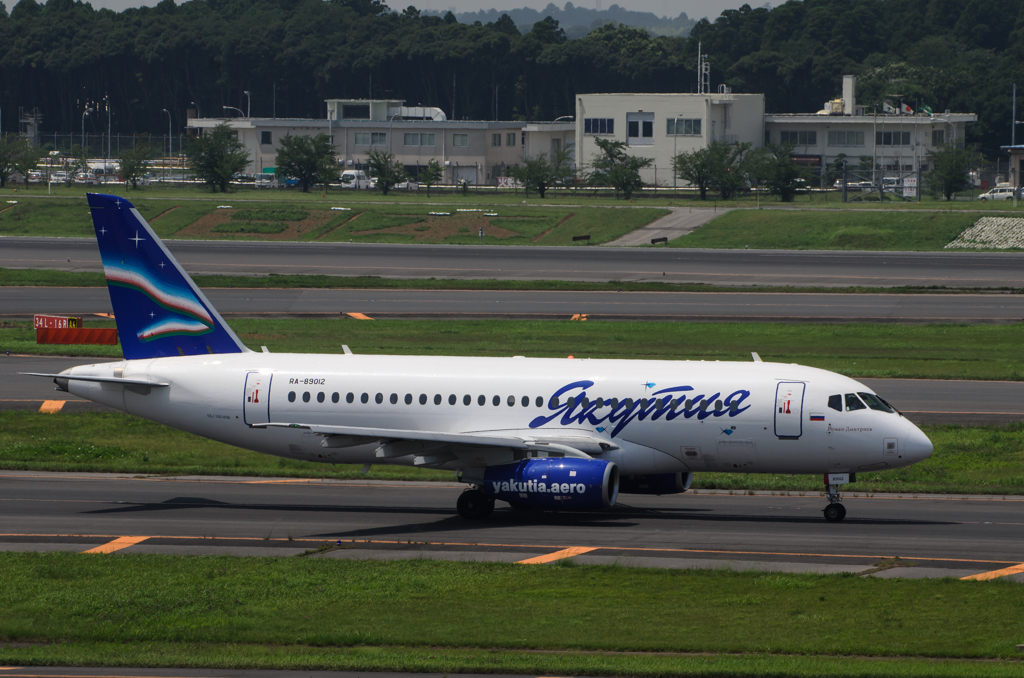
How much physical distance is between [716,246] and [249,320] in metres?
54.1

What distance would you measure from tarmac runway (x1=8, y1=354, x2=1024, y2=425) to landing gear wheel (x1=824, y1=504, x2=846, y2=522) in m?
13.3

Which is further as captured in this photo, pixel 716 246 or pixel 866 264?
pixel 716 246

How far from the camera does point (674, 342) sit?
60531 millimetres

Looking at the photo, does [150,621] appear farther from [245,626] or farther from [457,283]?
[457,283]

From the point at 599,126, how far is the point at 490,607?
6053 inches

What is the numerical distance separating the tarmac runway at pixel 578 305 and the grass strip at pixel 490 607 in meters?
42.3

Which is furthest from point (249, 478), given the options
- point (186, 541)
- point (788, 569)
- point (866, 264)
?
point (866, 264)

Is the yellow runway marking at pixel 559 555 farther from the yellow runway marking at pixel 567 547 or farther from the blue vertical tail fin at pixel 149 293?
the blue vertical tail fin at pixel 149 293

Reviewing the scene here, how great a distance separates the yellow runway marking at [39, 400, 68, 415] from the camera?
151ft

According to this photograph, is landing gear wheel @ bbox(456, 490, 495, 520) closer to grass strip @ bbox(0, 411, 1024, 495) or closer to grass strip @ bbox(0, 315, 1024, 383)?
grass strip @ bbox(0, 411, 1024, 495)

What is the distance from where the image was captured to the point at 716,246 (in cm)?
10912

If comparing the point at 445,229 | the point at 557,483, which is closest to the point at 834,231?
the point at 445,229

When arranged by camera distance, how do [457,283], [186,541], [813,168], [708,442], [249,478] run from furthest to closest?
[813,168] < [457,283] < [249,478] < [708,442] < [186,541]

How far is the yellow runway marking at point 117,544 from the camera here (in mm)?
28977
